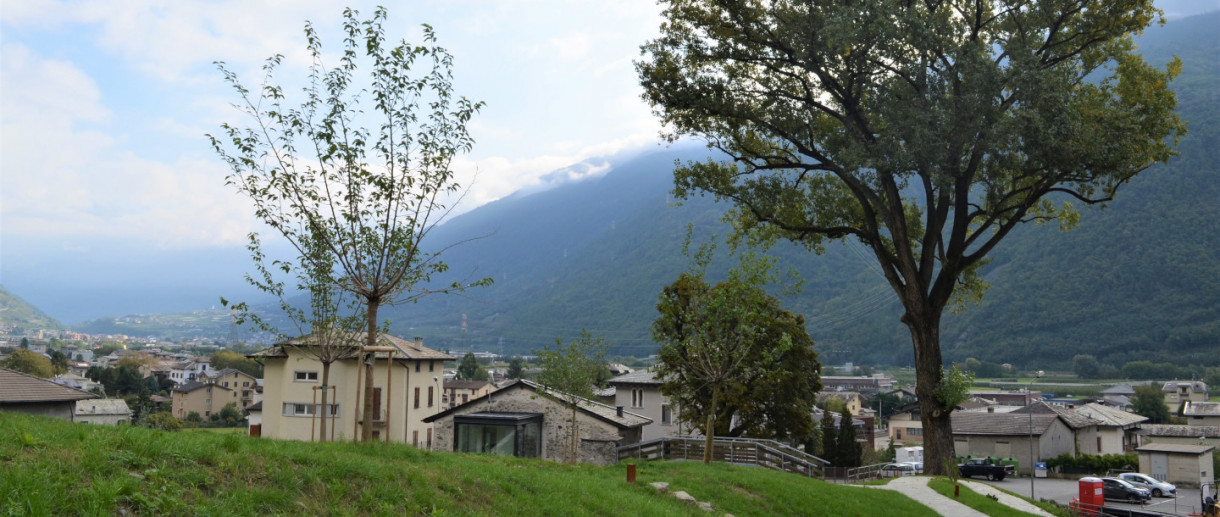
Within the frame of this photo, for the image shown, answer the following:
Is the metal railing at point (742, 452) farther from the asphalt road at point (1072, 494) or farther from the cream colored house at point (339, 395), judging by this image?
the cream colored house at point (339, 395)

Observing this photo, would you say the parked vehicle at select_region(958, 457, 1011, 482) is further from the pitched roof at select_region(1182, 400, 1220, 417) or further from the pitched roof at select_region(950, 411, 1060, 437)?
the pitched roof at select_region(1182, 400, 1220, 417)

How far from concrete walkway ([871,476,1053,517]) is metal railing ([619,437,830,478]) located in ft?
14.4

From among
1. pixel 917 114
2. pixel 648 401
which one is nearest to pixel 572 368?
pixel 648 401

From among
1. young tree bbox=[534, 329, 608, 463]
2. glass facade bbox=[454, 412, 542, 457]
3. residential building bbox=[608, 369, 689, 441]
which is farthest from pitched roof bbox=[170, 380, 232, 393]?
young tree bbox=[534, 329, 608, 463]

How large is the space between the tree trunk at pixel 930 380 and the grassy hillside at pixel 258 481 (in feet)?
32.1

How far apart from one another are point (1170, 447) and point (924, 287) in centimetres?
4833

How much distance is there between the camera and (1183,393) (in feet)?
344

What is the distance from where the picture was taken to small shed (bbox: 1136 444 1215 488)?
170ft

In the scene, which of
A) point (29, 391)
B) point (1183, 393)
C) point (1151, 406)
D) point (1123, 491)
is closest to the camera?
point (29, 391)

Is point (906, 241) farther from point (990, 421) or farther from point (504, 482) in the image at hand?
point (990, 421)

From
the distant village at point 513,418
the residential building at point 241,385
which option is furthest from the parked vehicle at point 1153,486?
the residential building at point 241,385

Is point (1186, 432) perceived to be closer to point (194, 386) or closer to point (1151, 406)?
point (1151, 406)

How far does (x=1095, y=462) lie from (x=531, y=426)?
44.5 metres

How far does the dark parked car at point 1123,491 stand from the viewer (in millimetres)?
41562
